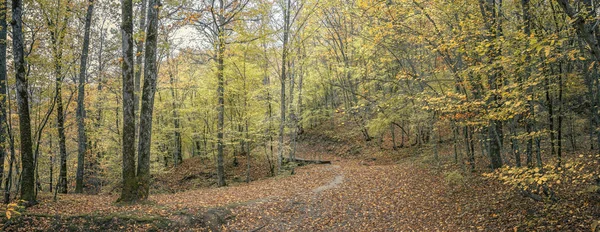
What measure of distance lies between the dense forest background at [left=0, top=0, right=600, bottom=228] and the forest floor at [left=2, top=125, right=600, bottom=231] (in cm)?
60

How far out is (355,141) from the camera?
2359 cm

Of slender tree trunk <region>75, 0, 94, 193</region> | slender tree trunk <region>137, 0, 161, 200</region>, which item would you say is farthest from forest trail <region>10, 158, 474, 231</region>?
slender tree trunk <region>75, 0, 94, 193</region>

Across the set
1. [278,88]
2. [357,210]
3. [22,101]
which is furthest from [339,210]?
[278,88]

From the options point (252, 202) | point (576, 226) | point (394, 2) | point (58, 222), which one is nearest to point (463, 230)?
point (576, 226)

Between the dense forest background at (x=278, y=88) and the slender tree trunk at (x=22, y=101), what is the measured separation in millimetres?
27

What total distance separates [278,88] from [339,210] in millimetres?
13039

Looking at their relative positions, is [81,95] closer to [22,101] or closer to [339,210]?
[22,101]

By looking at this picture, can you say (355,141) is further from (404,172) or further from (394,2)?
(394,2)

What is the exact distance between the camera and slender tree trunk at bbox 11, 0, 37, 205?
7414 millimetres

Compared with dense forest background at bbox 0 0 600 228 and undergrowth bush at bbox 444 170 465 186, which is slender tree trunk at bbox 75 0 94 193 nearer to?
dense forest background at bbox 0 0 600 228

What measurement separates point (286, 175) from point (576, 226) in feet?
38.4

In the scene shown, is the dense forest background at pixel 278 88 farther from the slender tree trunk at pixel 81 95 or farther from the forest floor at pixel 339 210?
the forest floor at pixel 339 210

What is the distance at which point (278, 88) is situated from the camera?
21.5 metres

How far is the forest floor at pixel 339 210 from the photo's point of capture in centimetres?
684
